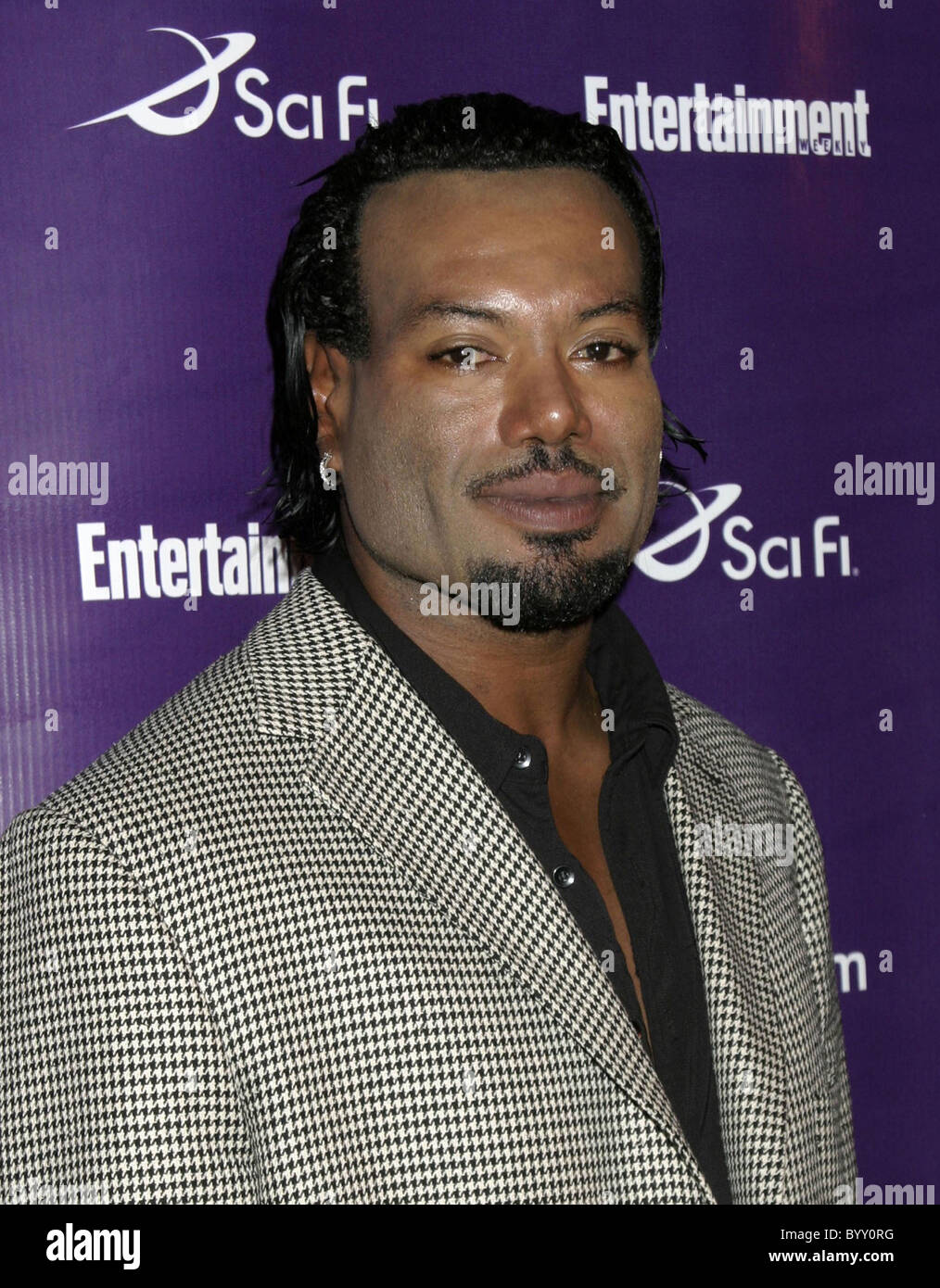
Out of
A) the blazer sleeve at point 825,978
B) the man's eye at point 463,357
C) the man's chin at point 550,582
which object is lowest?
the blazer sleeve at point 825,978

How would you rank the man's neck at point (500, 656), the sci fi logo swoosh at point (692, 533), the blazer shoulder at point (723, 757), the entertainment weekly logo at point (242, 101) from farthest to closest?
the sci fi logo swoosh at point (692, 533)
the entertainment weekly logo at point (242, 101)
the blazer shoulder at point (723, 757)
the man's neck at point (500, 656)

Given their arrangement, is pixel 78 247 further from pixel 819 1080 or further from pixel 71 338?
pixel 819 1080

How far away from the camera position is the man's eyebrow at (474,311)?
150 cm

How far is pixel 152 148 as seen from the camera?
186 centimetres

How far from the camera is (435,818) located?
1397 millimetres

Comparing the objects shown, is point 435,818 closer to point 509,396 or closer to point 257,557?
point 509,396

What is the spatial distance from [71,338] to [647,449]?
2.58ft

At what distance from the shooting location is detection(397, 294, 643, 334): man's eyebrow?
1496 mm

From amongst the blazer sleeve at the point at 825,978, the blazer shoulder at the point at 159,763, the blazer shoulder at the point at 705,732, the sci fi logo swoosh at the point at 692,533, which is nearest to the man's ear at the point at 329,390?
the blazer shoulder at the point at 159,763

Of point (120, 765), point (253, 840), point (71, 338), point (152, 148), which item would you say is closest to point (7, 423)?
point (71, 338)

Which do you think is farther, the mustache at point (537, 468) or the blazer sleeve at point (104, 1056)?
the mustache at point (537, 468)

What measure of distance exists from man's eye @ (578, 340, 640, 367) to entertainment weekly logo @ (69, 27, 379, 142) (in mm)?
589

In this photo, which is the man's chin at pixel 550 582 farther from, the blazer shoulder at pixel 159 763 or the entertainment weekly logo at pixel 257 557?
the entertainment weekly logo at pixel 257 557
